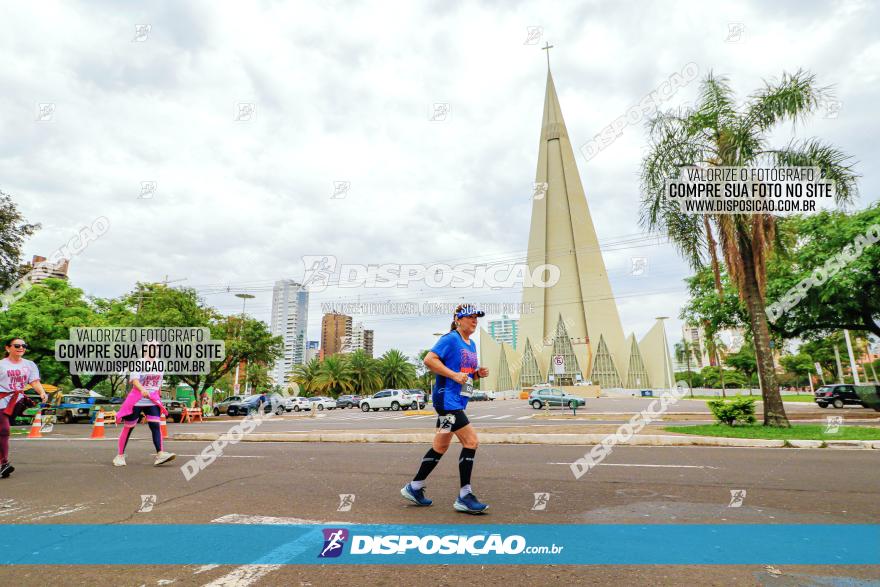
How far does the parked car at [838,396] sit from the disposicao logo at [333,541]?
31368 mm

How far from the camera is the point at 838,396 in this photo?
26125 millimetres

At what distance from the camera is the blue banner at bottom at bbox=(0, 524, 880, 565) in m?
3.05

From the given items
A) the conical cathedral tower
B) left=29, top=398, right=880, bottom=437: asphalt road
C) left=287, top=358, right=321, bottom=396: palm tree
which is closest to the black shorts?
left=29, top=398, right=880, bottom=437: asphalt road

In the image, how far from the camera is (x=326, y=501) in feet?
15.2

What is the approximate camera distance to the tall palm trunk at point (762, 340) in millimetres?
12289

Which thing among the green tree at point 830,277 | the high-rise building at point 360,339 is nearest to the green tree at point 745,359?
the green tree at point 830,277

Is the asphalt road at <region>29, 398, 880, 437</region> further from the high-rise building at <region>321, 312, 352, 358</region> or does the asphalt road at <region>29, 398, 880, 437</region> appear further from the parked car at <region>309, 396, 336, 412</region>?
the high-rise building at <region>321, 312, 352, 358</region>

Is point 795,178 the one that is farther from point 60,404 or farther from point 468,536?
point 60,404

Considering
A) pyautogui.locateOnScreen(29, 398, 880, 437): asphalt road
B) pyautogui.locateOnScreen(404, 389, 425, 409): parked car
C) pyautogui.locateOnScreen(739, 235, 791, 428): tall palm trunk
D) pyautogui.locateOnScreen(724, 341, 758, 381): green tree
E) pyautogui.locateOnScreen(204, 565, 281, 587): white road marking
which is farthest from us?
pyautogui.locateOnScreen(724, 341, 758, 381): green tree

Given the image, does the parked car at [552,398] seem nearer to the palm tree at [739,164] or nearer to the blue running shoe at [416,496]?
the palm tree at [739,164]

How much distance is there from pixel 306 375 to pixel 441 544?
6581 centimetres

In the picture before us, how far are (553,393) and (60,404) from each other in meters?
27.7

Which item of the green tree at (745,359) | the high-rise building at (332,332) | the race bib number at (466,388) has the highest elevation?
the high-rise building at (332,332)

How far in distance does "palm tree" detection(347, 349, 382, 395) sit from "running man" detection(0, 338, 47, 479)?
58638 millimetres
